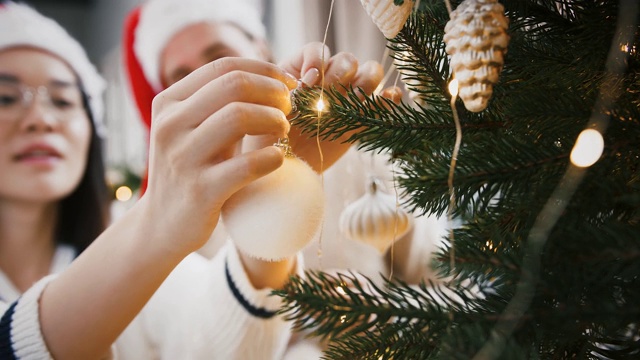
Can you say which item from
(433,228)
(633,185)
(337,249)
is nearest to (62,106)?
(337,249)

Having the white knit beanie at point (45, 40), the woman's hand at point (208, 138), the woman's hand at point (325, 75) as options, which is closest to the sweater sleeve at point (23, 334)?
the woman's hand at point (208, 138)

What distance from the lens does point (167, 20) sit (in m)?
1.00

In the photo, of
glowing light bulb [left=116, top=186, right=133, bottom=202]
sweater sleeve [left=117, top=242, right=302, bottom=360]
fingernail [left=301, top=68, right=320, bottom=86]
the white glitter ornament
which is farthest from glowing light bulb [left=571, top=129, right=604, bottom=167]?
glowing light bulb [left=116, top=186, right=133, bottom=202]

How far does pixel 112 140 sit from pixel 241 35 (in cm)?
47

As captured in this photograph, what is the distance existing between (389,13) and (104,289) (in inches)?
14.3

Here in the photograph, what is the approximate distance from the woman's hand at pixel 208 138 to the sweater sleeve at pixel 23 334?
221 millimetres

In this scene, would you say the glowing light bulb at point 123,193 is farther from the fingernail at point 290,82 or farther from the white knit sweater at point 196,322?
the fingernail at point 290,82

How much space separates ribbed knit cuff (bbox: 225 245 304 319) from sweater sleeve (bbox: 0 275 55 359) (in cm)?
24

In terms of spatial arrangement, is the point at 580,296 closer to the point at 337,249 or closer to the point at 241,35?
the point at 337,249

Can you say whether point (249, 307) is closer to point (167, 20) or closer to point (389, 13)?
point (389, 13)

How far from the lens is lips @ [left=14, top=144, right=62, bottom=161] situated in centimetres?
76

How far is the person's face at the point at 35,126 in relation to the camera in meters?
0.75

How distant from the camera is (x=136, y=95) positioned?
111cm

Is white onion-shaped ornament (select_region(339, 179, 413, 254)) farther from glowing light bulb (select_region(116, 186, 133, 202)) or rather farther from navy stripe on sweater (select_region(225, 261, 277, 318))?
glowing light bulb (select_region(116, 186, 133, 202))
